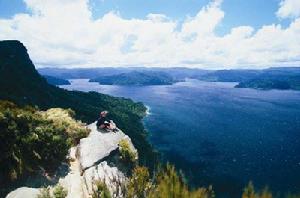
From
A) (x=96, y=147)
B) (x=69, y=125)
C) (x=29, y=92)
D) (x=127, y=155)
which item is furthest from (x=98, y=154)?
(x=29, y=92)

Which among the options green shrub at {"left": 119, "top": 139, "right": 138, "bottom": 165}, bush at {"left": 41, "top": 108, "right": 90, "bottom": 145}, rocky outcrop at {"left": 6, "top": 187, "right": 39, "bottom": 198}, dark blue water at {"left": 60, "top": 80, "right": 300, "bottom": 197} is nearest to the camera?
rocky outcrop at {"left": 6, "top": 187, "right": 39, "bottom": 198}

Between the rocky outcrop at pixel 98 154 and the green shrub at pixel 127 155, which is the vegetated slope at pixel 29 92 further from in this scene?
the green shrub at pixel 127 155

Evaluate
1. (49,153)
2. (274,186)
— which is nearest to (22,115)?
(49,153)

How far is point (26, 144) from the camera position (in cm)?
1917

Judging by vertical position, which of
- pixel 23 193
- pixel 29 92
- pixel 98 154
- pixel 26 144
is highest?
pixel 26 144

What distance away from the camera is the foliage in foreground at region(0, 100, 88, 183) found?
1828 centimetres

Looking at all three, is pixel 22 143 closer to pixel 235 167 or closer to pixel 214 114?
pixel 235 167

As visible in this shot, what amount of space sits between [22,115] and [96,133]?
6.41m

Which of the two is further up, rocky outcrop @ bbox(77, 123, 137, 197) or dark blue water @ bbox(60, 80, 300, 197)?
rocky outcrop @ bbox(77, 123, 137, 197)

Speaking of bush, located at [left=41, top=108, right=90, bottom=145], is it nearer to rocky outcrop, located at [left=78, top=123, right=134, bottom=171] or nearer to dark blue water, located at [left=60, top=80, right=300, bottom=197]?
rocky outcrop, located at [left=78, top=123, right=134, bottom=171]

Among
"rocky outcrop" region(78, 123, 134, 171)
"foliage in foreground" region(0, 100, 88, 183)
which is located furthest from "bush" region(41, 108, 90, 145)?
"foliage in foreground" region(0, 100, 88, 183)

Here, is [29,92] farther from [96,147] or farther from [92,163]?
[92,163]

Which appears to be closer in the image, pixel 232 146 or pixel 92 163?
pixel 92 163

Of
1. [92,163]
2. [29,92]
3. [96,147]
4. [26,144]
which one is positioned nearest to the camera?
[26,144]
